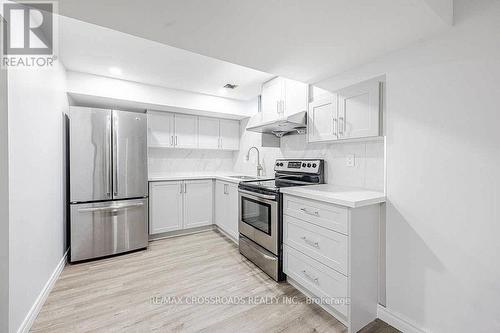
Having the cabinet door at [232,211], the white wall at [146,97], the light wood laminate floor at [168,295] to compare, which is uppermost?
the white wall at [146,97]

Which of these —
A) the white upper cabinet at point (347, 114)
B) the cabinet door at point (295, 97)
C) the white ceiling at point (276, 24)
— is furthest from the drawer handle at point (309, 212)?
the white ceiling at point (276, 24)

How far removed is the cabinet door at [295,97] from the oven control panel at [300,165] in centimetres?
60

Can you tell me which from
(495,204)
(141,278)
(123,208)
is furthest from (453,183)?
(123,208)

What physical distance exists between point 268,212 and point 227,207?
1.24 metres

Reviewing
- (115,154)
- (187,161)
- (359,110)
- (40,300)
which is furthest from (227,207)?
(359,110)

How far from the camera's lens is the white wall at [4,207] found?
1.21 meters

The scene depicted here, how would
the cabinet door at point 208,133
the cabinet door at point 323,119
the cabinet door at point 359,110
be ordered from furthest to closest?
the cabinet door at point 208,133 → the cabinet door at point 323,119 → the cabinet door at point 359,110

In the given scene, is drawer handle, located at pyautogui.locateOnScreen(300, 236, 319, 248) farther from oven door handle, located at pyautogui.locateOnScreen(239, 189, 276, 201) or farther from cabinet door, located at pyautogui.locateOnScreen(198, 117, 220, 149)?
cabinet door, located at pyautogui.locateOnScreen(198, 117, 220, 149)

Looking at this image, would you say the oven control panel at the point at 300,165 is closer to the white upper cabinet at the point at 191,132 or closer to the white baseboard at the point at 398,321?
the white baseboard at the point at 398,321

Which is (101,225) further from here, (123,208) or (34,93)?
(34,93)

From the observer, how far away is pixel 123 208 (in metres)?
2.79

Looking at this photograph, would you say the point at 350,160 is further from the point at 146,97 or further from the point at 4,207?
the point at 146,97

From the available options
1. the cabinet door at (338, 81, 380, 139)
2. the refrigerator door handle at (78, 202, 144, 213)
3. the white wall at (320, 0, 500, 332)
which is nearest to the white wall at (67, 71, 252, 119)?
the refrigerator door handle at (78, 202, 144, 213)

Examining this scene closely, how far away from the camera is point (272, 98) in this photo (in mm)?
2875
